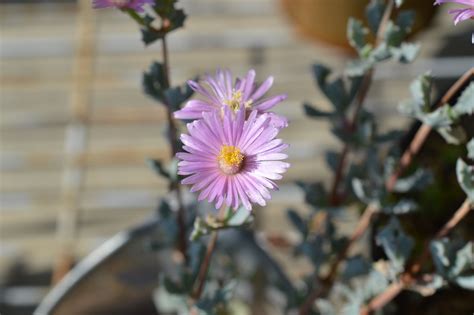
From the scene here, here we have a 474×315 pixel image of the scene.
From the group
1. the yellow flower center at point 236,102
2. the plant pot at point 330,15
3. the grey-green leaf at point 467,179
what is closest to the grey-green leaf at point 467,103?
the grey-green leaf at point 467,179

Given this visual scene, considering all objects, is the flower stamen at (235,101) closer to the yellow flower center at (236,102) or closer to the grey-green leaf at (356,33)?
the yellow flower center at (236,102)

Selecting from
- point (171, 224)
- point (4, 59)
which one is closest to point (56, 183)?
point (4, 59)

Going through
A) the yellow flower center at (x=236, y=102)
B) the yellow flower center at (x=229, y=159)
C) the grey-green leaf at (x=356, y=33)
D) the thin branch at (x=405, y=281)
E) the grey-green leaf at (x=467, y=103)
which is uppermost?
the grey-green leaf at (x=356, y=33)

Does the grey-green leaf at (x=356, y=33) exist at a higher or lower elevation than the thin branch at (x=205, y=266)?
higher

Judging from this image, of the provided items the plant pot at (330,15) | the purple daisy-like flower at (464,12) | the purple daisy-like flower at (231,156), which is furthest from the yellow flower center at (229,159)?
the plant pot at (330,15)

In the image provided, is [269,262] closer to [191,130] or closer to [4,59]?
[191,130]

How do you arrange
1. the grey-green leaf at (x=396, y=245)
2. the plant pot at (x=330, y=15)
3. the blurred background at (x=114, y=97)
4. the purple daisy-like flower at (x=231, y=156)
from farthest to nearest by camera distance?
the blurred background at (x=114, y=97), the plant pot at (x=330, y=15), the grey-green leaf at (x=396, y=245), the purple daisy-like flower at (x=231, y=156)

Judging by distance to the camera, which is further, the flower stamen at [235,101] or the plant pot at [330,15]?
the plant pot at [330,15]

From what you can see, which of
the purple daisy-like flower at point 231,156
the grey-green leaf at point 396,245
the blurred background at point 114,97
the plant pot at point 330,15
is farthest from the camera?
the blurred background at point 114,97
